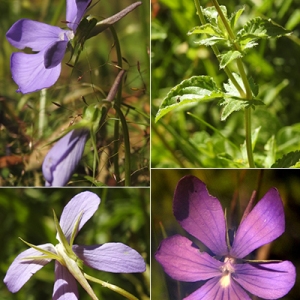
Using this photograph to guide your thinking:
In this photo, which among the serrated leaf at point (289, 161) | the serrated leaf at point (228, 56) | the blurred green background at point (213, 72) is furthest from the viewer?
the blurred green background at point (213, 72)

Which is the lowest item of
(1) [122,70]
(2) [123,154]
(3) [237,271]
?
(3) [237,271]

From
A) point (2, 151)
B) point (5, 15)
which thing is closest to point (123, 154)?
point (2, 151)

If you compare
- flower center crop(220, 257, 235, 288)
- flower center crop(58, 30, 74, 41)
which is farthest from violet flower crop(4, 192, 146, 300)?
flower center crop(58, 30, 74, 41)

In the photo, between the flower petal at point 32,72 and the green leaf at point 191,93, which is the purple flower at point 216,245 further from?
the flower petal at point 32,72

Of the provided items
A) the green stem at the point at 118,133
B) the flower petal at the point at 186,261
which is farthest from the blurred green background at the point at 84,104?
the flower petal at the point at 186,261

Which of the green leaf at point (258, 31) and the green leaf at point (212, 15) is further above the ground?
the green leaf at point (212, 15)

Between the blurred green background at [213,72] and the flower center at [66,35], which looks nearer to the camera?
the flower center at [66,35]

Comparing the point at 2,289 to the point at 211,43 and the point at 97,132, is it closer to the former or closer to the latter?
the point at 97,132

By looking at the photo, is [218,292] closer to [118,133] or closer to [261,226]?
[261,226]
